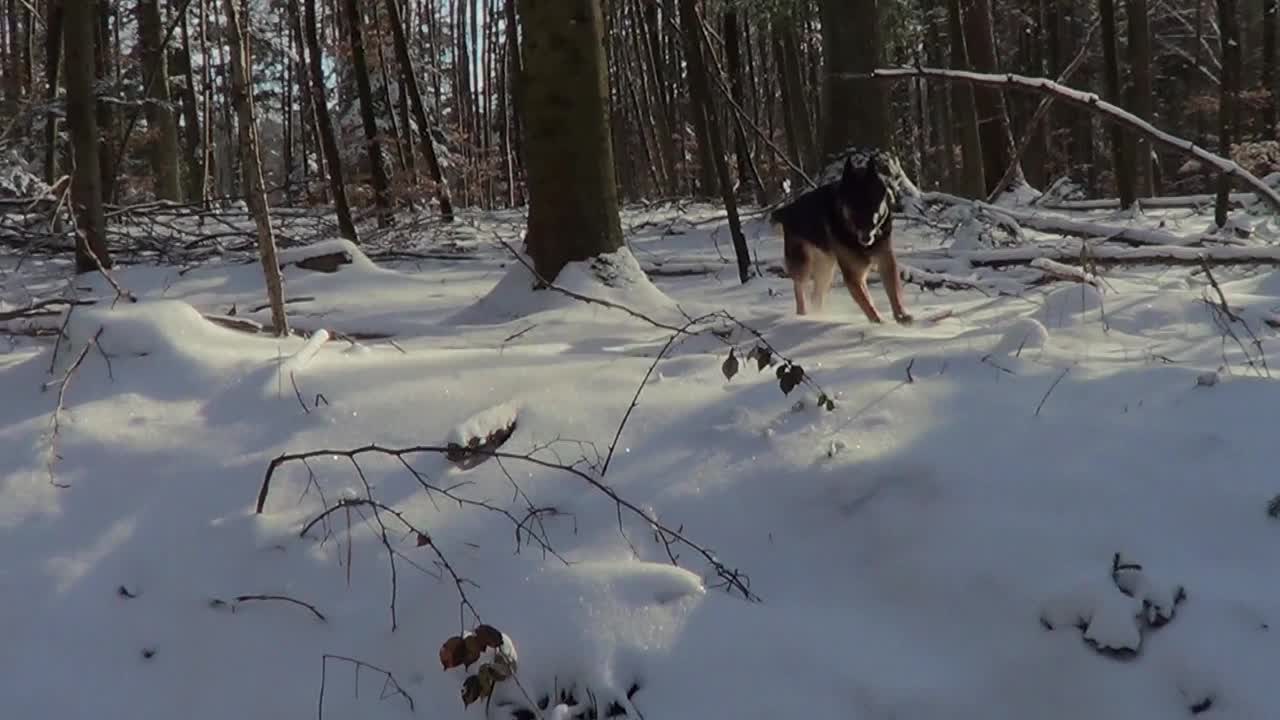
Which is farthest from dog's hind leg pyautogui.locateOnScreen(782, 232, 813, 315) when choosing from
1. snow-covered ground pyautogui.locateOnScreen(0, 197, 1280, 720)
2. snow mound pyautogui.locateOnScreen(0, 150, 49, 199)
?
snow mound pyautogui.locateOnScreen(0, 150, 49, 199)

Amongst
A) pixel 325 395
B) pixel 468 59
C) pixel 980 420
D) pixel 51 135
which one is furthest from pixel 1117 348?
pixel 468 59

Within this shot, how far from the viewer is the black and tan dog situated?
602 cm

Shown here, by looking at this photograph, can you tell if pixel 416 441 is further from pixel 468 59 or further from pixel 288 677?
pixel 468 59

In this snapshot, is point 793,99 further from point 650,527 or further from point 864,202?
point 650,527

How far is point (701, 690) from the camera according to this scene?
9.04ft

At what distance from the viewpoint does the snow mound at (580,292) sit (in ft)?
18.7

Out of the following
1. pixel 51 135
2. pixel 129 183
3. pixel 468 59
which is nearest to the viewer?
pixel 51 135

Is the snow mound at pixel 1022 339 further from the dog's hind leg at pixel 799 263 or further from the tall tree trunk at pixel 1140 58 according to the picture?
the tall tree trunk at pixel 1140 58

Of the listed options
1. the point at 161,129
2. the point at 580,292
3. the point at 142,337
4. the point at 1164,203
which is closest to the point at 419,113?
the point at 161,129

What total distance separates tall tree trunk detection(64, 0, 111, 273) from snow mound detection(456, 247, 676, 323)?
3411mm

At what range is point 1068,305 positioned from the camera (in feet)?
15.8

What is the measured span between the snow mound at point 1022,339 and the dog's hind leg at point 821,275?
2415 mm

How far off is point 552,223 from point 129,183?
2281 centimetres

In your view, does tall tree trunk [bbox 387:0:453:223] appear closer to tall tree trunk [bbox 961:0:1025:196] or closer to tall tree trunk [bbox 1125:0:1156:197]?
tall tree trunk [bbox 961:0:1025:196]
